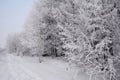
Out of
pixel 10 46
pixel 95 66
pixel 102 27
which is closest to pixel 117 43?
pixel 102 27

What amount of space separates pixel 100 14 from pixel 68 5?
16.8 feet

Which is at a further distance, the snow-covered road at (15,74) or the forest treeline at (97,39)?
the snow-covered road at (15,74)

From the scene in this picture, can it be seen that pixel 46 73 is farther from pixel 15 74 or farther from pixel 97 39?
pixel 97 39

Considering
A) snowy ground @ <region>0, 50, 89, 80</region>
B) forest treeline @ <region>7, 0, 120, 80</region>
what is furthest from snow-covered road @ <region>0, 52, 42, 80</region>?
forest treeline @ <region>7, 0, 120, 80</region>

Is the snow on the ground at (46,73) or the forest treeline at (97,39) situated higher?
the forest treeline at (97,39)

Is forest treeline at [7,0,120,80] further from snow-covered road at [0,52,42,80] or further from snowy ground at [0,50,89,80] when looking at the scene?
snow-covered road at [0,52,42,80]

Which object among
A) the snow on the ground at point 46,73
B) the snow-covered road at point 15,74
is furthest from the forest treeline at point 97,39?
the snow-covered road at point 15,74

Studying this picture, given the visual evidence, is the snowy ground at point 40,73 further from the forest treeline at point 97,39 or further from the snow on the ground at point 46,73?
the forest treeline at point 97,39

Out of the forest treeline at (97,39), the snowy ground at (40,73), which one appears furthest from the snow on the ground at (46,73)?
the forest treeline at (97,39)

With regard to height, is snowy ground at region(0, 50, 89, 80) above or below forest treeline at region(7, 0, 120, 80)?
below

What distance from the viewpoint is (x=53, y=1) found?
559 inches

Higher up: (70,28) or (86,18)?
(86,18)

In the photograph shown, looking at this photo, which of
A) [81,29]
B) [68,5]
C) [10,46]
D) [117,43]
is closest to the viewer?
[117,43]

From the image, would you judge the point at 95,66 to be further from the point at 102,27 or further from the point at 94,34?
the point at 102,27
